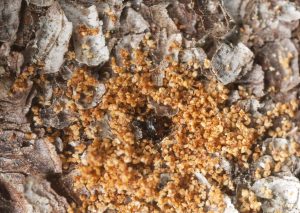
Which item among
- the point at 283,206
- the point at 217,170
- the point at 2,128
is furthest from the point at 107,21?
the point at 283,206

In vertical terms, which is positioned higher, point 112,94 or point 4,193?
point 112,94

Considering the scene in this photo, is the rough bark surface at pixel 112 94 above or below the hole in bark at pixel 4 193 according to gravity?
above

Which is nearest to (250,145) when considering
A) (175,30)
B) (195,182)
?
(195,182)

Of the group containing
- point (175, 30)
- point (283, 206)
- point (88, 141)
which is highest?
point (175, 30)

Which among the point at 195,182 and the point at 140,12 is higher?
the point at 140,12

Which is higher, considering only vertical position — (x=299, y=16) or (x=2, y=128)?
(x=299, y=16)

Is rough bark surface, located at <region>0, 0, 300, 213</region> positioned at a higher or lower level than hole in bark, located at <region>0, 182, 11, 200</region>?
higher

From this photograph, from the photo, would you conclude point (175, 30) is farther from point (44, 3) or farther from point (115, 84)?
point (44, 3)

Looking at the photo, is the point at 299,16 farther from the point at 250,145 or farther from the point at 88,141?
the point at 88,141

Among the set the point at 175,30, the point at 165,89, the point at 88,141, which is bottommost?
the point at 88,141
